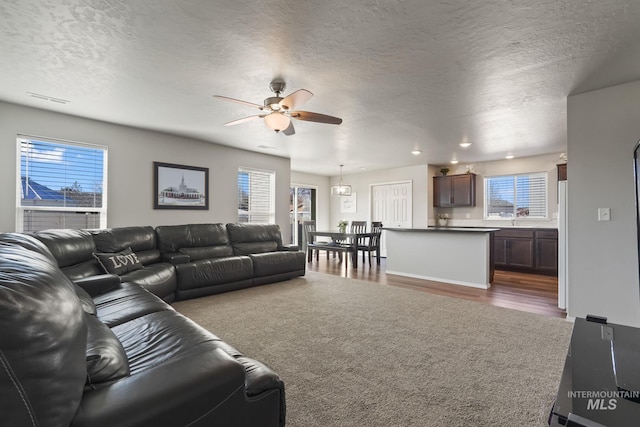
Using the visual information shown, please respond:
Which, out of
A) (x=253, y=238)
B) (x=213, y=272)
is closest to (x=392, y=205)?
(x=253, y=238)

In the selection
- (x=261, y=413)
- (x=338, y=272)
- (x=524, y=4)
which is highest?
(x=524, y=4)

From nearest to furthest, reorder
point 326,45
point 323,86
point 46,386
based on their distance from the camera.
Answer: point 46,386 < point 326,45 < point 323,86

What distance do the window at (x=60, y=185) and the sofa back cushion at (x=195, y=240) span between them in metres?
1.07

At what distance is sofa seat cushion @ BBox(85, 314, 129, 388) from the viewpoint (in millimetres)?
1012

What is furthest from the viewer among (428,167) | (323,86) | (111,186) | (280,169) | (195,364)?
(428,167)

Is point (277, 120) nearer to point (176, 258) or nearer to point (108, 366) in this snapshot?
point (176, 258)

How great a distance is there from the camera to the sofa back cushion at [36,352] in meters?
0.63

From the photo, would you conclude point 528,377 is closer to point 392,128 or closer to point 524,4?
point 524,4

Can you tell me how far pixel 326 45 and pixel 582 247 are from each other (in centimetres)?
323

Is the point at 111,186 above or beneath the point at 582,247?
above

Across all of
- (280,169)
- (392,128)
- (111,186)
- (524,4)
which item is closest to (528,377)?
(524,4)

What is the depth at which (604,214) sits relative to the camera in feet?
9.85

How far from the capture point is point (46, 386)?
691 mm

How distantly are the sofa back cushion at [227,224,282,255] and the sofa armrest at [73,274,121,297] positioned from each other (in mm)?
2285
